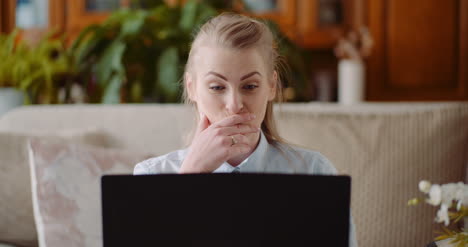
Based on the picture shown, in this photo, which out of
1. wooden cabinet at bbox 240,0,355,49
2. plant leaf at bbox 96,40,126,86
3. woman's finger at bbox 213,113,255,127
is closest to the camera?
woman's finger at bbox 213,113,255,127

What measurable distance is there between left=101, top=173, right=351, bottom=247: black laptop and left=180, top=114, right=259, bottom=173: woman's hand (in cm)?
16

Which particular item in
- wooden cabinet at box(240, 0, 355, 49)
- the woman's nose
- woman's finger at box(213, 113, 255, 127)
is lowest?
woman's finger at box(213, 113, 255, 127)

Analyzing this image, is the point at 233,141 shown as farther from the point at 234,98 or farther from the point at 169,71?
the point at 169,71

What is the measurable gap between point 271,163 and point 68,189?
0.60 m

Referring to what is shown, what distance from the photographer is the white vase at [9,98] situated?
185cm

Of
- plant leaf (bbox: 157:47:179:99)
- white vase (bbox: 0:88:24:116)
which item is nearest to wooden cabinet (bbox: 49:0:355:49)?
plant leaf (bbox: 157:47:179:99)

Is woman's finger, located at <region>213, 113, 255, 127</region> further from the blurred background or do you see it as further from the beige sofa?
the blurred background

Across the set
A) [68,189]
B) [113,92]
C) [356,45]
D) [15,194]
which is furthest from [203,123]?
[356,45]

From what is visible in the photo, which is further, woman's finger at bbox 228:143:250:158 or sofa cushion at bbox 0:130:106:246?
sofa cushion at bbox 0:130:106:246

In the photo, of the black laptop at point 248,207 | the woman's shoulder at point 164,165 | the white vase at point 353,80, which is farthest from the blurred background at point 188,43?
the black laptop at point 248,207

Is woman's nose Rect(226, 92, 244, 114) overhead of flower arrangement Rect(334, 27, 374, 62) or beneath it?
beneath

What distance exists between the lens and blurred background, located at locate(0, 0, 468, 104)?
202 cm

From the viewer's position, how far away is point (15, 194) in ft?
4.16

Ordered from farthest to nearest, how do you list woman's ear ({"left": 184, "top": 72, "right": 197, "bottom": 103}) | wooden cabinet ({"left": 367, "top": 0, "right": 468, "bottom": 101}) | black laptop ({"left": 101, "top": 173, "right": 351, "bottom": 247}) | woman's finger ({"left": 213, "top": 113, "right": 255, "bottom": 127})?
wooden cabinet ({"left": 367, "top": 0, "right": 468, "bottom": 101}), woman's ear ({"left": 184, "top": 72, "right": 197, "bottom": 103}), woman's finger ({"left": 213, "top": 113, "right": 255, "bottom": 127}), black laptop ({"left": 101, "top": 173, "right": 351, "bottom": 247})
